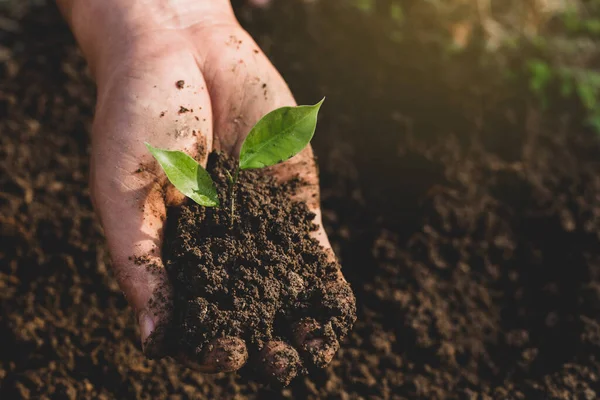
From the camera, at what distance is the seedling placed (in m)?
1.69

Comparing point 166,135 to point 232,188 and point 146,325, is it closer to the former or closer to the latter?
point 232,188

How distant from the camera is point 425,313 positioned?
251 cm

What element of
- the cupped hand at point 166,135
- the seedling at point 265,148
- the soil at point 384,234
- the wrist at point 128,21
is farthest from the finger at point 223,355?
the wrist at point 128,21

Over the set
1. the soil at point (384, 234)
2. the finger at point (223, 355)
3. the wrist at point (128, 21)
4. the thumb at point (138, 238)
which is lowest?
the soil at point (384, 234)

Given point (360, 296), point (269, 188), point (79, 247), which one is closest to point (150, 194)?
point (269, 188)

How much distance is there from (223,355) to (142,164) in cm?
67

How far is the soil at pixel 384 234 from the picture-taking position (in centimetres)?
229

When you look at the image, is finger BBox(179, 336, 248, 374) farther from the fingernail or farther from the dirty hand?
the fingernail

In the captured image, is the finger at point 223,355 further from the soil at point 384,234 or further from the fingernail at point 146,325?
the soil at point 384,234

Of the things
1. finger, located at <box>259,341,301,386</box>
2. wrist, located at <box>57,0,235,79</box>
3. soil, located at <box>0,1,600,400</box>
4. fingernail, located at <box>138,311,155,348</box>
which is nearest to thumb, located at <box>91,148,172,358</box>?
fingernail, located at <box>138,311,155,348</box>

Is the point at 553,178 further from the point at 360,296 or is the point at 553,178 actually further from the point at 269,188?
the point at 269,188

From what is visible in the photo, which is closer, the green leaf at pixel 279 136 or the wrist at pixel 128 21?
the green leaf at pixel 279 136

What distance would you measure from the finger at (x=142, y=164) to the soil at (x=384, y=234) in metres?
0.71

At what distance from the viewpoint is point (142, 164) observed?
5.93 feet
